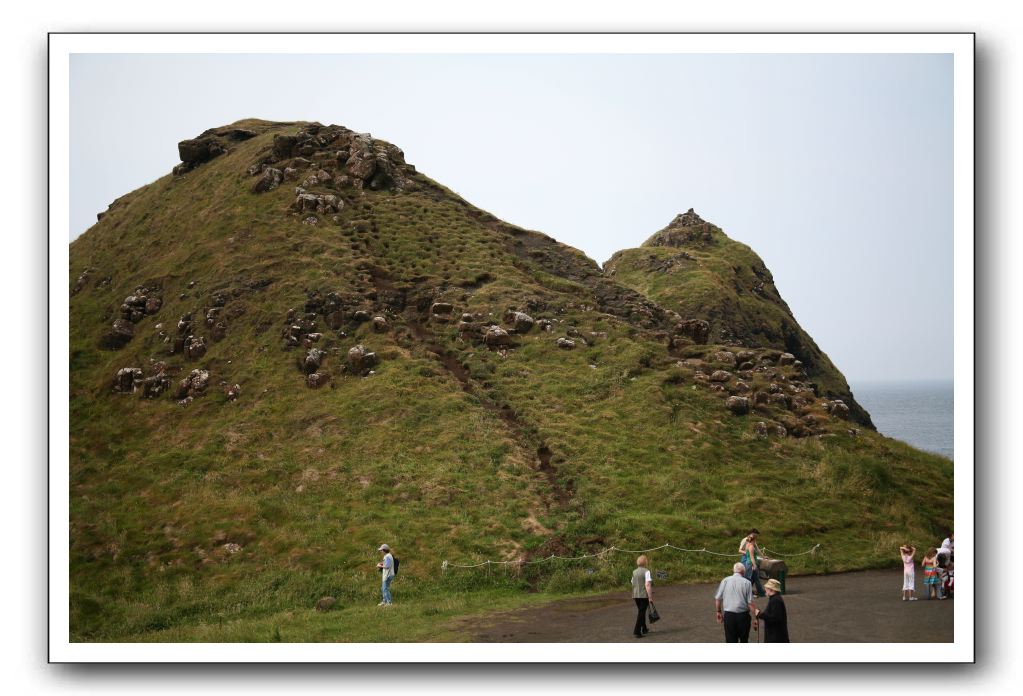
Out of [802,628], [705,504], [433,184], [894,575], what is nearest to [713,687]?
[802,628]

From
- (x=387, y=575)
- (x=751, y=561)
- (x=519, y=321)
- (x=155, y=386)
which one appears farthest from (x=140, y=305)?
(x=751, y=561)

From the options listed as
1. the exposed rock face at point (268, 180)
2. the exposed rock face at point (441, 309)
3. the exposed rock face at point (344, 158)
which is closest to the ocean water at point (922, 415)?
the exposed rock face at point (441, 309)

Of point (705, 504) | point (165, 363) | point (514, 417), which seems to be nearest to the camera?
point (705, 504)

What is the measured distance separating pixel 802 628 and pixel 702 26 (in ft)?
62.9

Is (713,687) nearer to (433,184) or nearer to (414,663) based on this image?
(414,663)

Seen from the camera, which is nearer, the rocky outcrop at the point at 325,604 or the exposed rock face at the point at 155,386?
the rocky outcrop at the point at 325,604

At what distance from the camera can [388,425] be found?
41812 millimetres

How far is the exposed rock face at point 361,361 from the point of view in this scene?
4712cm

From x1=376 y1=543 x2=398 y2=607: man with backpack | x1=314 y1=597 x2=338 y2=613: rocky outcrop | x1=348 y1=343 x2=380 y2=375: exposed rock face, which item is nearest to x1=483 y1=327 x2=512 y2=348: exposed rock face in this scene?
x1=348 y1=343 x2=380 y2=375: exposed rock face

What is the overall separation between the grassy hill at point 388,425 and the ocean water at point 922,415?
1414 millimetres

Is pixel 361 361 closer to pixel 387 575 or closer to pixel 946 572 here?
pixel 387 575

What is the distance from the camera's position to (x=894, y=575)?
30.0 meters

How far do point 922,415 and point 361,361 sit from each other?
96.2 ft

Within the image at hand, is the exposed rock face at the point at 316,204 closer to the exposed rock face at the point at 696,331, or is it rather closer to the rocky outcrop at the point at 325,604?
the exposed rock face at the point at 696,331
